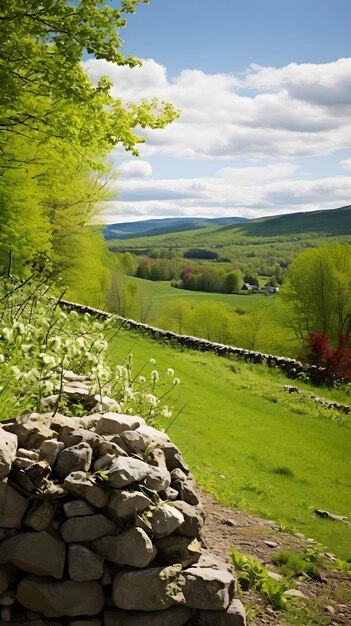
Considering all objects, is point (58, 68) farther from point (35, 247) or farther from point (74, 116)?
point (35, 247)

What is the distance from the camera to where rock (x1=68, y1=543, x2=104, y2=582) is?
15.8 feet

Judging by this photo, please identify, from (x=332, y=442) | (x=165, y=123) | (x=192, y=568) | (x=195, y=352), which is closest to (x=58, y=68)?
(x=165, y=123)

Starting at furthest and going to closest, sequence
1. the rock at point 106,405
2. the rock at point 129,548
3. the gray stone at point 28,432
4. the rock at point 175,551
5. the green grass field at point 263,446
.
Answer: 1. the green grass field at point 263,446
2. the rock at point 106,405
3. the gray stone at point 28,432
4. the rock at point 175,551
5. the rock at point 129,548

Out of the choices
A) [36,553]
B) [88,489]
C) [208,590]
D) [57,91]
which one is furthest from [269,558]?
[57,91]

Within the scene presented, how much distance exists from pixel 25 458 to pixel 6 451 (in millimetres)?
275

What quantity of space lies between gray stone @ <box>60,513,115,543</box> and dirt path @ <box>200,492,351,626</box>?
5.47 ft

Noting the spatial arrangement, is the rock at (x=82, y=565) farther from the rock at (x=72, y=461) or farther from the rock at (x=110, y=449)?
the rock at (x=110, y=449)

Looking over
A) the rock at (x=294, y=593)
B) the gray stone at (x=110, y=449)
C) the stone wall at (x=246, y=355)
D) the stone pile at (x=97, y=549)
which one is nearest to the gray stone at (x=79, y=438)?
the gray stone at (x=110, y=449)

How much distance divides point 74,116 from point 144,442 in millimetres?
8281

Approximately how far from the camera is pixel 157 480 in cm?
534

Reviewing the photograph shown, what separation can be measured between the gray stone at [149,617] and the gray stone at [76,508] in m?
0.87

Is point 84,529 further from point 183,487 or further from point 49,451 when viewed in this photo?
point 183,487

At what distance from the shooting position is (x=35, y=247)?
19922 mm

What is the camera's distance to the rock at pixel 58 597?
4770 millimetres
